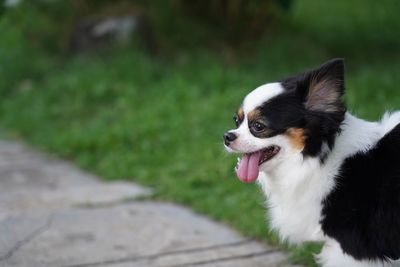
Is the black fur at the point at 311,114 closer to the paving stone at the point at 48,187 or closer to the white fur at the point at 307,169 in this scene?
the white fur at the point at 307,169

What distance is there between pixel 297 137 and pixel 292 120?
0.09 meters

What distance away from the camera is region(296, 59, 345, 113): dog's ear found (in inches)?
129

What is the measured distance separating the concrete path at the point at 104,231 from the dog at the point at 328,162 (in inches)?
33.9

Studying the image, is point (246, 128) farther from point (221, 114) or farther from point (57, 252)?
point (221, 114)

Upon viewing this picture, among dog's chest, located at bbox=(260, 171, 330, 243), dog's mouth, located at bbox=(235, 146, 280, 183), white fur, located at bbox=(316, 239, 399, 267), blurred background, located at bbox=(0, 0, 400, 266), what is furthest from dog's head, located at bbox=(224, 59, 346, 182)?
blurred background, located at bbox=(0, 0, 400, 266)

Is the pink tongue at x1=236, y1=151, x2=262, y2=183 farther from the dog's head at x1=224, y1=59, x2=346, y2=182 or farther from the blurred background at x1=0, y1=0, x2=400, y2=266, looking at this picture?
the blurred background at x1=0, y1=0, x2=400, y2=266

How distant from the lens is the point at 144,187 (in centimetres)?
590

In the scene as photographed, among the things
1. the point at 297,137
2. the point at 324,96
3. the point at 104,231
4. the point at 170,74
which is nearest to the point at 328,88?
the point at 324,96

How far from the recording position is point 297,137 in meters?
3.28

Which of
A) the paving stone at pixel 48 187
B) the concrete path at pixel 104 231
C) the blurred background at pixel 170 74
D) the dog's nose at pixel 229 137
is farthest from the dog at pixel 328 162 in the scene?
the paving stone at pixel 48 187

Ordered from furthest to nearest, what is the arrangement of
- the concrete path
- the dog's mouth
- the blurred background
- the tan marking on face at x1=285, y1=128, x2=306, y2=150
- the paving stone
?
the blurred background, the paving stone, the concrete path, the dog's mouth, the tan marking on face at x1=285, y1=128, x2=306, y2=150

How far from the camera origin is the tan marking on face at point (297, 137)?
3271 millimetres

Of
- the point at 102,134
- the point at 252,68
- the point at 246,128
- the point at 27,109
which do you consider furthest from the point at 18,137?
the point at 246,128

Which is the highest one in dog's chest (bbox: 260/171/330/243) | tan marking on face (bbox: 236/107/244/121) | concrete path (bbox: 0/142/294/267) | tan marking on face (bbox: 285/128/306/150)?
tan marking on face (bbox: 236/107/244/121)
